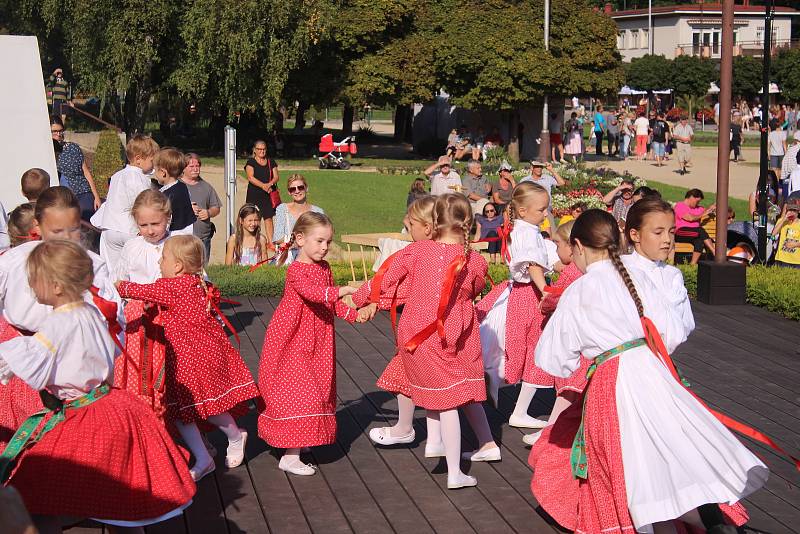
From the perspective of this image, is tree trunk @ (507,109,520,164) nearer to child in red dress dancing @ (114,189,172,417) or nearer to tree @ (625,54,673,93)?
child in red dress dancing @ (114,189,172,417)

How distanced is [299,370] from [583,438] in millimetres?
1861

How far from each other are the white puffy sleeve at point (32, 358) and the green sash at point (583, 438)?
7.64ft

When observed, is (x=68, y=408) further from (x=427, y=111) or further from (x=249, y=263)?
(x=427, y=111)

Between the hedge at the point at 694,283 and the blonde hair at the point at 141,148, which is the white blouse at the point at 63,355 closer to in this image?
the blonde hair at the point at 141,148

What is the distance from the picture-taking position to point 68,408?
15.2 ft

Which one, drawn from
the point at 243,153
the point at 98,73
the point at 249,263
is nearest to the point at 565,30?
the point at 243,153

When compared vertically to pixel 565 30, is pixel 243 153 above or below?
below

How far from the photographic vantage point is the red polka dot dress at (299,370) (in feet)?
20.7

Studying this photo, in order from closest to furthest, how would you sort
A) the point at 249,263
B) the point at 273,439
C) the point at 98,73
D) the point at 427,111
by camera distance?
the point at 273,439
the point at 249,263
the point at 98,73
the point at 427,111

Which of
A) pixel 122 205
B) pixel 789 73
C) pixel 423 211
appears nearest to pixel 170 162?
pixel 122 205

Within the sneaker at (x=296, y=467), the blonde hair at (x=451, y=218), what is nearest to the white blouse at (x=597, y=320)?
the blonde hair at (x=451, y=218)

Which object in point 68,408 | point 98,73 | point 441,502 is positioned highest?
point 98,73

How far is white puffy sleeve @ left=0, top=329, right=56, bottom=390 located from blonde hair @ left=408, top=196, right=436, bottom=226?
2.34 metres

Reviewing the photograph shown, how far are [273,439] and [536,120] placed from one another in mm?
33080
